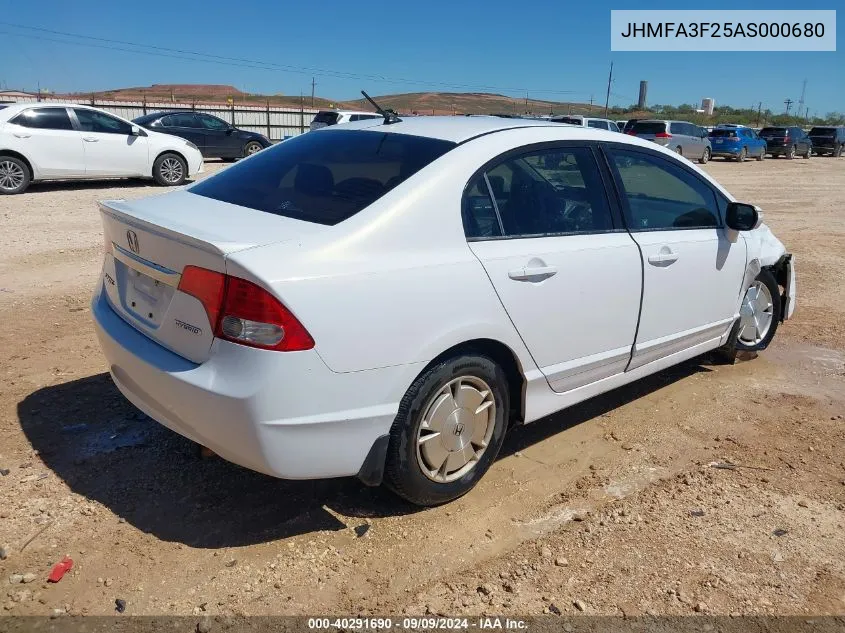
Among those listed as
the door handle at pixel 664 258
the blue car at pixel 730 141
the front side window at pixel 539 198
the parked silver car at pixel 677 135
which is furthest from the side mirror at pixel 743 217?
the blue car at pixel 730 141

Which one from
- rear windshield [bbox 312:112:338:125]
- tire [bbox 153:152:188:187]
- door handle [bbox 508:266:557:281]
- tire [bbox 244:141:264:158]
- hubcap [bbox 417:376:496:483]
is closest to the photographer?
hubcap [bbox 417:376:496:483]

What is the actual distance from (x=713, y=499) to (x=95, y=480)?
2.95m

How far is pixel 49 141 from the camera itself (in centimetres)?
1270

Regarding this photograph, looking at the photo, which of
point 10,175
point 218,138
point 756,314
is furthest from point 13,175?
point 756,314

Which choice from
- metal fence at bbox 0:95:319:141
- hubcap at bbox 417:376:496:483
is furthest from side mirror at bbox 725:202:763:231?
metal fence at bbox 0:95:319:141

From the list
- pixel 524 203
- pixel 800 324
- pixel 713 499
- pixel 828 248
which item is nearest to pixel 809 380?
pixel 800 324

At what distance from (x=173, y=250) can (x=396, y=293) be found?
0.89m

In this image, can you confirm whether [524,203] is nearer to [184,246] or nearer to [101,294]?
[184,246]

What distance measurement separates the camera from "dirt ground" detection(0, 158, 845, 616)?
269 cm

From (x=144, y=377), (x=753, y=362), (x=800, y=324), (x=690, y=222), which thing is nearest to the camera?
(x=144, y=377)

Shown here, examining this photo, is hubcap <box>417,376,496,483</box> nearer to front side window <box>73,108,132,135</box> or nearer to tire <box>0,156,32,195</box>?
tire <box>0,156,32,195</box>

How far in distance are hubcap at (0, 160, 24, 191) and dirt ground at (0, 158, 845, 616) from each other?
893cm

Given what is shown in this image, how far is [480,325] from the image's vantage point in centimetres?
307

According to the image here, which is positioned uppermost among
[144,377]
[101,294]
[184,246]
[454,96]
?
[454,96]
